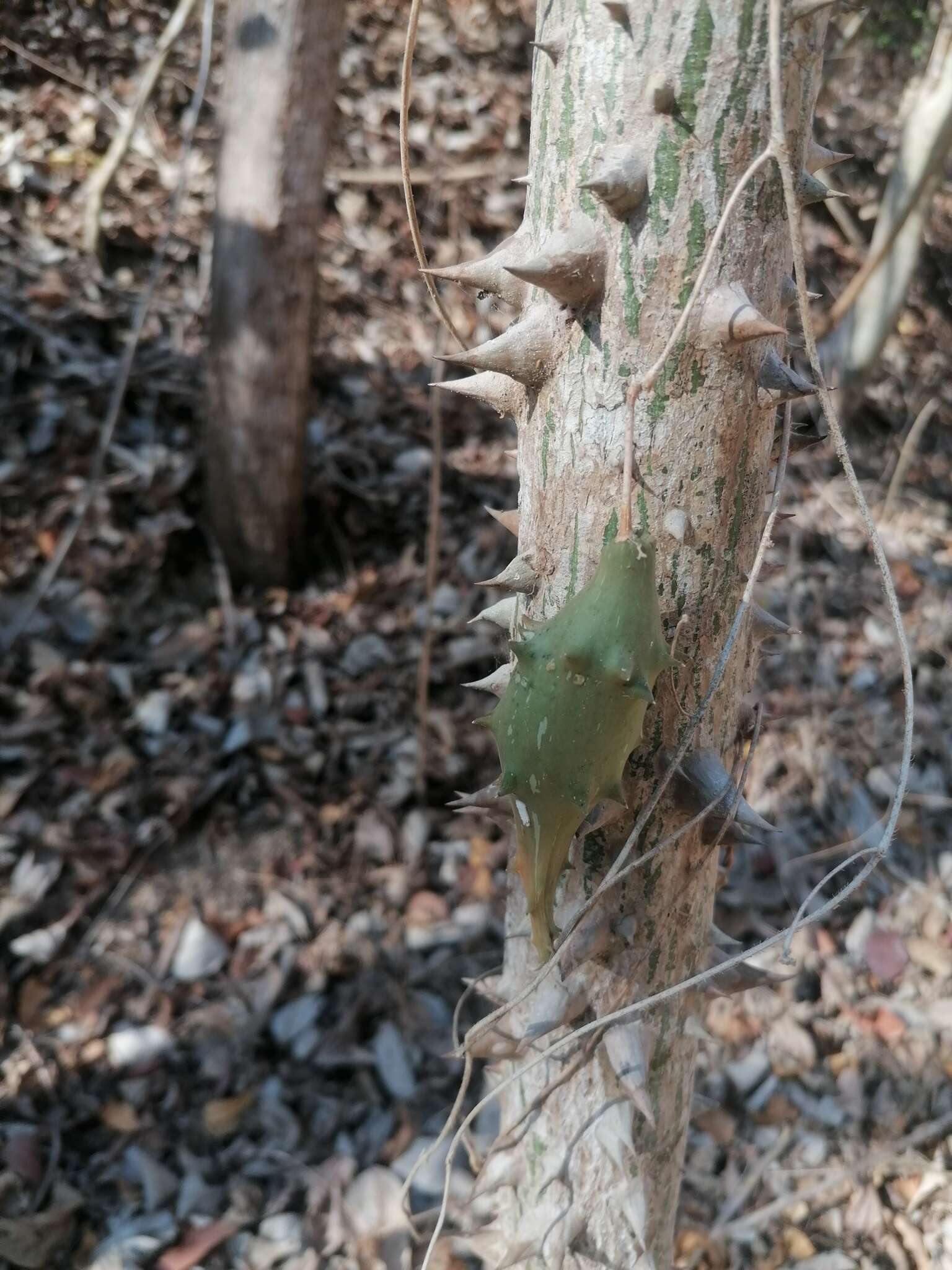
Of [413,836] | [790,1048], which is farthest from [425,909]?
[790,1048]

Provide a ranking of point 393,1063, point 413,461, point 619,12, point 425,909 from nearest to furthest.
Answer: point 619,12, point 393,1063, point 425,909, point 413,461

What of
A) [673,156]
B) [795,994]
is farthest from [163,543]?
[673,156]

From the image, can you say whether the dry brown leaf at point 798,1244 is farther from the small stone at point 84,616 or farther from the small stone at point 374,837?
the small stone at point 84,616

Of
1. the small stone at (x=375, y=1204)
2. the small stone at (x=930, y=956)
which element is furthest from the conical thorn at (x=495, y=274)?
the small stone at (x=930, y=956)

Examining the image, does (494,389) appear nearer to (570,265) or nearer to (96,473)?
(570,265)

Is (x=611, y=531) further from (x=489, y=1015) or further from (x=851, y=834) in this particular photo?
(x=851, y=834)
